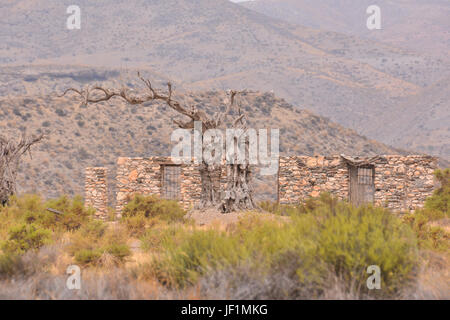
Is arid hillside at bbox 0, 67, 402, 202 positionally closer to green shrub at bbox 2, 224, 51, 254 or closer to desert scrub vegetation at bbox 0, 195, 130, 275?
desert scrub vegetation at bbox 0, 195, 130, 275

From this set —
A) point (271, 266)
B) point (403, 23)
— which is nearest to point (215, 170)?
point (271, 266)

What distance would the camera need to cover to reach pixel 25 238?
32.2 feet

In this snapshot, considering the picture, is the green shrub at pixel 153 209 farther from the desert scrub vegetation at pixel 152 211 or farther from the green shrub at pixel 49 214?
the green shrub at pixel 49 214

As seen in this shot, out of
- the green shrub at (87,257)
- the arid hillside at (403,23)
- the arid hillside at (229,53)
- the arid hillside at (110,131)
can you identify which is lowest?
the green shrub at (87,257)

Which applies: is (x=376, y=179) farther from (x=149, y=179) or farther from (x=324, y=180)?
(x=149, y=179)

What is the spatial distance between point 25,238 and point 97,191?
9209mm

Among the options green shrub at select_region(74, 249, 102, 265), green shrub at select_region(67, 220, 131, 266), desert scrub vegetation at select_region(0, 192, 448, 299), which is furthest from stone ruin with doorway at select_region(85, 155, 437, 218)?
green shrub at select_region(74, 249, 102, 265)

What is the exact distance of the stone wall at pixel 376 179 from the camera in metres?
17.6

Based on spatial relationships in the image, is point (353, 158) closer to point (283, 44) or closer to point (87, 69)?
point (87, 69)

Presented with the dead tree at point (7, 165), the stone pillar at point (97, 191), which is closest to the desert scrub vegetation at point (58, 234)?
the dead tree at point (7, 165)

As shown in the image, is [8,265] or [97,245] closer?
[8,265]

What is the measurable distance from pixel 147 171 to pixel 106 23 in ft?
400

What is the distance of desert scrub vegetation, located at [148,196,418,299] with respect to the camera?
6.23 meters
